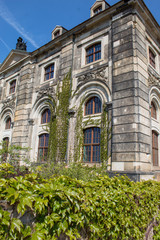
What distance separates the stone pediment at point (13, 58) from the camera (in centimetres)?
2017

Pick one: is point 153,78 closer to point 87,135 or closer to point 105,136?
point 105,136

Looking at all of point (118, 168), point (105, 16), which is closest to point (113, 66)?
point (105, 16)

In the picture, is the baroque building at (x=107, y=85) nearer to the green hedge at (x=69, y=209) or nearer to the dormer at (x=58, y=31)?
the dormer at (x=58, y=31)

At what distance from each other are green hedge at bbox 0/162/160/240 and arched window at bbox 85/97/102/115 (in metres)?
7.76

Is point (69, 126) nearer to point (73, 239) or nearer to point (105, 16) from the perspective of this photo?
point (105, 16)

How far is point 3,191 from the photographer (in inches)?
96.9

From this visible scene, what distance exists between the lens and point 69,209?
2906 millimetres

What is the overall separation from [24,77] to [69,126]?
8330 millimetres

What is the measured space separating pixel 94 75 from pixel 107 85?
4.91 feet

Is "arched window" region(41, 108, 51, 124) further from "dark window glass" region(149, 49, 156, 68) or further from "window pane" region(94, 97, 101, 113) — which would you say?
"dark window glass" region(149, 49, 156, 68)

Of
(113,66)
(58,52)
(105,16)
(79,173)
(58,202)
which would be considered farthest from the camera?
(58,52)

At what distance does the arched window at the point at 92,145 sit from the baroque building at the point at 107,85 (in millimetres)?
59

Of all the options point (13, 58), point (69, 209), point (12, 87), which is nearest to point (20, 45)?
point (13, 58)

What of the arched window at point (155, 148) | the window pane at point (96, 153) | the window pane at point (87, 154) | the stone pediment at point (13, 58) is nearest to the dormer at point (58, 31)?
the stone pediment at point (13, 58)
